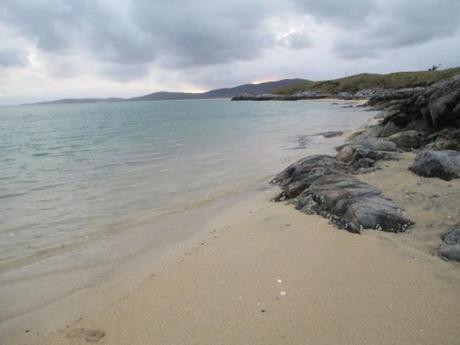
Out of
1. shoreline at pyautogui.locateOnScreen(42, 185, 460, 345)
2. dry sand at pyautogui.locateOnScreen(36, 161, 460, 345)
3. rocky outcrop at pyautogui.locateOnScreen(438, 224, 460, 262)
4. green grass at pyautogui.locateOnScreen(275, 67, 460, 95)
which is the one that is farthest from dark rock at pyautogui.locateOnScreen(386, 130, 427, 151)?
green grass at pyautogui.locateOnScreen(275, 67, 460, 95)

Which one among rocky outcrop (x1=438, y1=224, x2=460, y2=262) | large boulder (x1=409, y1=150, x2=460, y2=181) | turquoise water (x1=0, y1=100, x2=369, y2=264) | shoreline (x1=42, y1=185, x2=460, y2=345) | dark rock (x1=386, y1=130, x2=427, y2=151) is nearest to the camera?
shoreline (x1=42, y1=185, x2=460, y2=345)

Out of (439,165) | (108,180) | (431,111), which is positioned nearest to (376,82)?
(431,111)

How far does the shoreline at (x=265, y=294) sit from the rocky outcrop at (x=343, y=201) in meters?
0.35

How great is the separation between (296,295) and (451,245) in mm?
2870

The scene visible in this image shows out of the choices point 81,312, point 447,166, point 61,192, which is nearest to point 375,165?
point 447,166

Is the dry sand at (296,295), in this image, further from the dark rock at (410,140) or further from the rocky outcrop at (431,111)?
the rocky outcrop at (431,111)

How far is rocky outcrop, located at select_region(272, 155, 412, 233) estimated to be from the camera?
259 inches

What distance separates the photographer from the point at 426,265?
16.8ft

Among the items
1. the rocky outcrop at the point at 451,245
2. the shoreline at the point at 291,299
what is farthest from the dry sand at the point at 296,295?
the rocky outcrop at the point at 451,245

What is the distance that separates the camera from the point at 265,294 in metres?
4.65

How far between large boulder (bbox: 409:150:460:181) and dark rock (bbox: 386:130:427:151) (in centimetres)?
484

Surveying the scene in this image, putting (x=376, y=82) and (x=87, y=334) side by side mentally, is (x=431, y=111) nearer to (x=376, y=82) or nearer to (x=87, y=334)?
(x=87, y=334)

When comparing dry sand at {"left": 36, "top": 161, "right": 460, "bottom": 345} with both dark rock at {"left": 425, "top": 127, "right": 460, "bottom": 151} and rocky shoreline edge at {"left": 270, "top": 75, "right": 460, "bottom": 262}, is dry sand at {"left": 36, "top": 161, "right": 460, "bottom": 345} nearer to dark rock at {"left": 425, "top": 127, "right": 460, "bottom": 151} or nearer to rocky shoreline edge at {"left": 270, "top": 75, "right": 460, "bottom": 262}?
rocky shoreline edge at {"left": 270, "top": 75, "right": 460, "bottom": 262}

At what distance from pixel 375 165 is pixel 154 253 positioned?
845 centimetres
